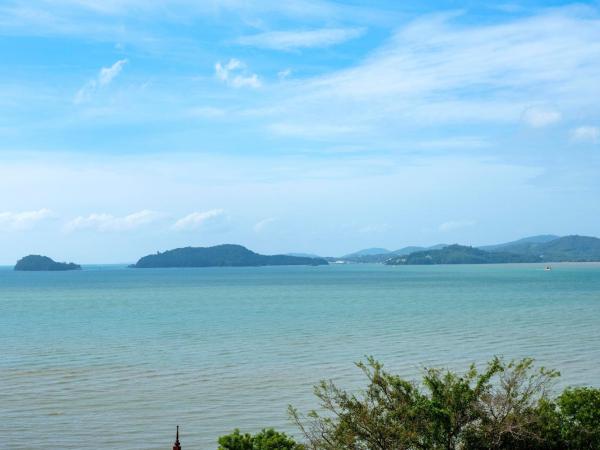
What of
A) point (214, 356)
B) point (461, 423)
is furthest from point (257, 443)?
point (214, 356)

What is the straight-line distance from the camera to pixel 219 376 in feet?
123

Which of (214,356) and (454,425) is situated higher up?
(454,425)

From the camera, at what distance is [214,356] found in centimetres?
4497

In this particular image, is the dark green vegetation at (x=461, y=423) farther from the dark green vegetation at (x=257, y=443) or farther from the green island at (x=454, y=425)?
the dark green vegetation at (x=257, y=443)

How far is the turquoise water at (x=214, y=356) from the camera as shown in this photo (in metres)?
28.7

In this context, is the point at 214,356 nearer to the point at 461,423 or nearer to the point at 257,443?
the point at 257,443

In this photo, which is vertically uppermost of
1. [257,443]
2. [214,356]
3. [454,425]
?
[454,425]

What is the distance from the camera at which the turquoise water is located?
1128 inches

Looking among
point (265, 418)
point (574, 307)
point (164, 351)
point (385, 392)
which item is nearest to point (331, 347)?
point (164, 351)

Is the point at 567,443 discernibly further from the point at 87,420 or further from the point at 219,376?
the point at 219,376

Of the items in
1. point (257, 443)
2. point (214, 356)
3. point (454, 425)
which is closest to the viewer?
point (454, 425)

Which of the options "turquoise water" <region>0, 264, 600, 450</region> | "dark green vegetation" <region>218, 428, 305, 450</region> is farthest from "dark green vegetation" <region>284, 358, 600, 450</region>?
"turquoise water" <region>0, 264, 600, 450</region>

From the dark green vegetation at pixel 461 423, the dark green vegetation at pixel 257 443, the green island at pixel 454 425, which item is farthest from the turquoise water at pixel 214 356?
the dark green vegetation at pixel 461 423

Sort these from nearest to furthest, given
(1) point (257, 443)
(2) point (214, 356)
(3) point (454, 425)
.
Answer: (3) point (454, 425), (1) point (257, 443), (2) point (214, 356)
